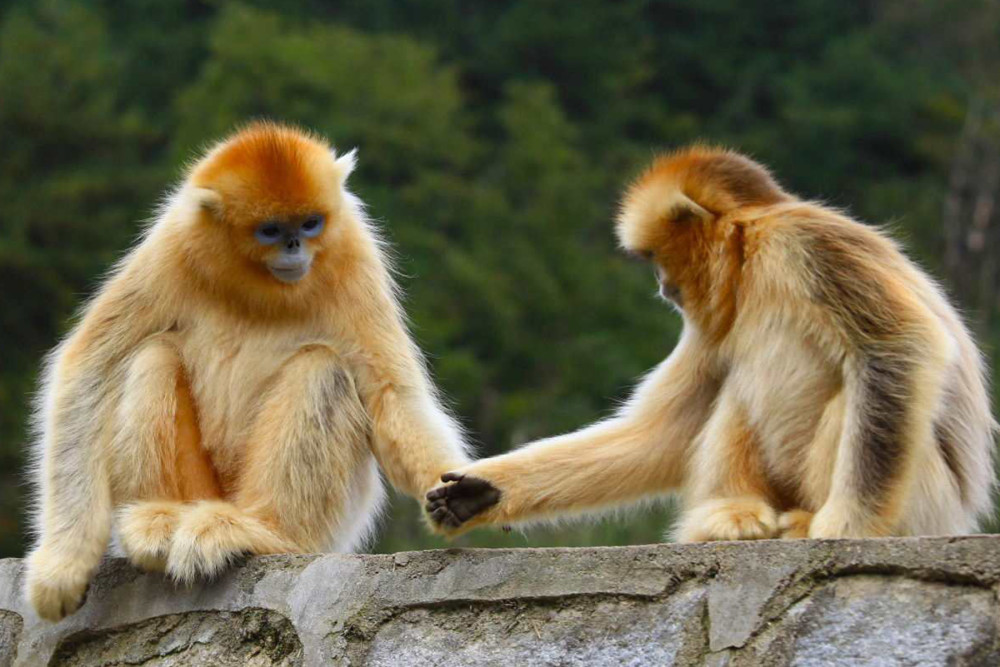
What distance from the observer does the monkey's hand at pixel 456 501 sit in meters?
5.11

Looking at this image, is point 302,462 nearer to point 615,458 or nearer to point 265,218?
point 265,218

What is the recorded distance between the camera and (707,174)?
18.7 feet

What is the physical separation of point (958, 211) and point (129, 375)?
3092 centimetres

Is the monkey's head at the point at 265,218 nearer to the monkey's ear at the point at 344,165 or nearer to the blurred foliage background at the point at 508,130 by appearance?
the monkey's ear at the point at 344,165

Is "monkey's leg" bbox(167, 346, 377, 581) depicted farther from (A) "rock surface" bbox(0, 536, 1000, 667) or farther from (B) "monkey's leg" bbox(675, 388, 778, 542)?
(B) "monkey's leg" bbox(675, 388, 778, 542)

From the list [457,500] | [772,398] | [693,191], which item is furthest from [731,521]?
[693,191]

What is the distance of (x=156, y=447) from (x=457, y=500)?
115 centimetres

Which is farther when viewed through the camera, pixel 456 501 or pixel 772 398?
pixel 772 398

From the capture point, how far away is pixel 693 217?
560 cm

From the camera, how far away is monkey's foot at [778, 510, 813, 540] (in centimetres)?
507

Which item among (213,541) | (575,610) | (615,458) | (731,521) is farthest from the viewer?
(615,458)

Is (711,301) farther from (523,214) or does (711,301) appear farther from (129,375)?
(523,214)

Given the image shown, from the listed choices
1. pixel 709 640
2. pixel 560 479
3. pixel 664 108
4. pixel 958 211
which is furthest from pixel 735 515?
pixel 664 108

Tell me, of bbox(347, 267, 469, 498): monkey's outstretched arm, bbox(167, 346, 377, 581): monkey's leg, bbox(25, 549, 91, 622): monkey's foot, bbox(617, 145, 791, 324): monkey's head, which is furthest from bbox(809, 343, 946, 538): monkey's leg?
bbox(25, 549, 91, 622): monkey's foot
